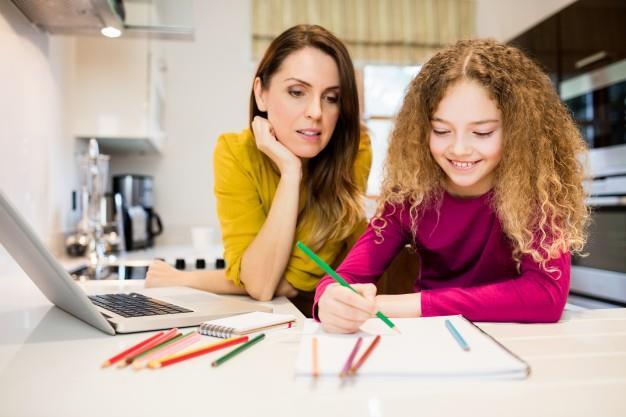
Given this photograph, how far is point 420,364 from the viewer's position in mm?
537

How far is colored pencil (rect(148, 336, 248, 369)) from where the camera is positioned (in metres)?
0.56

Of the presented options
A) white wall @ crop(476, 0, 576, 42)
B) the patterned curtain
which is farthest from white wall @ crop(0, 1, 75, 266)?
white wall @ crop(476, 0, 576, 42)

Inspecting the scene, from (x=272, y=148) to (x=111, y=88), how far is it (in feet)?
4.43

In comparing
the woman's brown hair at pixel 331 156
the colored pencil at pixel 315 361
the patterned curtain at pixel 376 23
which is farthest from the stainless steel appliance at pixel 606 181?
the colored pencil at pixel 315 361

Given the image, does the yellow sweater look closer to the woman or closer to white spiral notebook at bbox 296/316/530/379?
the woman

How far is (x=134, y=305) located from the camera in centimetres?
87

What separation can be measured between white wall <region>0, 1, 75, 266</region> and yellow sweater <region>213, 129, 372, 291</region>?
1.73ft

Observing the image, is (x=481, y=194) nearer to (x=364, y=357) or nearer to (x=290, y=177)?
(x=290, y=177)

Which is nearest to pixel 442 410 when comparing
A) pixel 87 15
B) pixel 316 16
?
pixel 87 15

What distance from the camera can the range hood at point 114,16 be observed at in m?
1.50

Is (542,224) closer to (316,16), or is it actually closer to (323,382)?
(323,382)

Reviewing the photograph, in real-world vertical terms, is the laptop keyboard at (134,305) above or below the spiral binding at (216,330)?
above

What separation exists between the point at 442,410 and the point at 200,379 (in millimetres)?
231

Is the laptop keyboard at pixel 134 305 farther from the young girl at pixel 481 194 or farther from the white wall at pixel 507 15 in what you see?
the white wall at pixel 507 15
